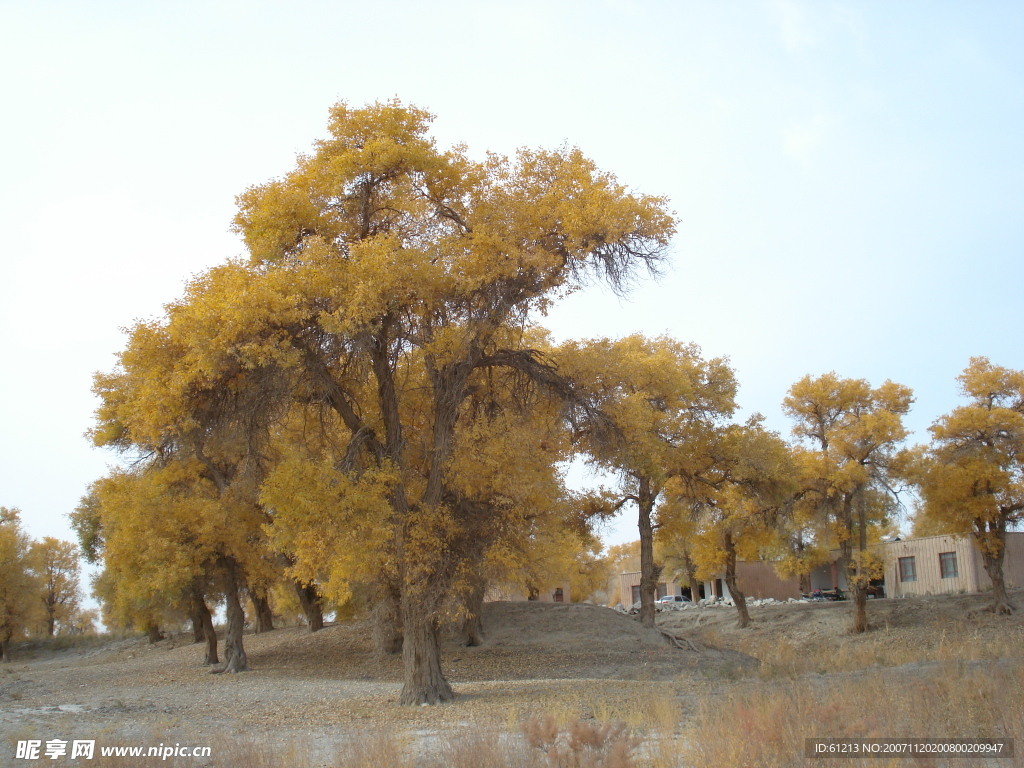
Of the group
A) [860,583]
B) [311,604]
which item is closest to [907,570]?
[860,583]

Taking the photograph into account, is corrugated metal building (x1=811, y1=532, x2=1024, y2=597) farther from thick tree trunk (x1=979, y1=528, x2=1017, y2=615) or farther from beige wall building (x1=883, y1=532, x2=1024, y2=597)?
thick tree trunk (x1=979, y1=528, x2=1017, y2=615)

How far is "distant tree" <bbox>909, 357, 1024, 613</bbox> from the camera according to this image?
30875 mm

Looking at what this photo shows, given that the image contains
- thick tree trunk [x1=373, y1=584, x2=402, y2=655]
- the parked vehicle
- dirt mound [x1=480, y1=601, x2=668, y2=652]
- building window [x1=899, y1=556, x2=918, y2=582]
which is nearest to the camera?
thick tree trunk [x1=373, y1=584, x2=402, y2=655]

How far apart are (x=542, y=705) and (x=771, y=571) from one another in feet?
173

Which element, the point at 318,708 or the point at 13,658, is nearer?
the point at 318,708

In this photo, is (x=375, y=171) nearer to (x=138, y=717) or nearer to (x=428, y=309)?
(x=428, y=309)

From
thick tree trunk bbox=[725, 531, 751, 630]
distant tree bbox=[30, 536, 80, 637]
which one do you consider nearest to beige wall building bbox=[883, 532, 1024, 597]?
thick tree trunk bbox=[725, 531, 751, 630]

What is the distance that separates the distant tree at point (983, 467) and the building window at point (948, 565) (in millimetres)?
14862

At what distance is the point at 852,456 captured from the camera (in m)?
32.3

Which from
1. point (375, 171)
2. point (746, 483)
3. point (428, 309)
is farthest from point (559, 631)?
point (375, 171)

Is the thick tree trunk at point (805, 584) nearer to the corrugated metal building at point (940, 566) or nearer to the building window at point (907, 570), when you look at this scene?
the corrugated metal building at point (940, 566)

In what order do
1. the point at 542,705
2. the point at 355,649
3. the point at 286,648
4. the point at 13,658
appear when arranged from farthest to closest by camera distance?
the point at 13,658 < the point at 286,648 < the point at 355,649 < the point at 542,705

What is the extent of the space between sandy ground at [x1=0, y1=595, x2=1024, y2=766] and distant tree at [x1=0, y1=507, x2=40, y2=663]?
9.52m

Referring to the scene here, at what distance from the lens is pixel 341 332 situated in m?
12.9
